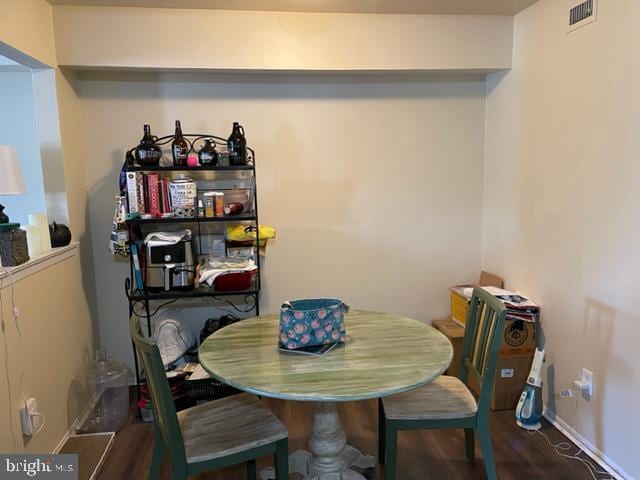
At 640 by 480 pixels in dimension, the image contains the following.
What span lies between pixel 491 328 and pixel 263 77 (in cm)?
209

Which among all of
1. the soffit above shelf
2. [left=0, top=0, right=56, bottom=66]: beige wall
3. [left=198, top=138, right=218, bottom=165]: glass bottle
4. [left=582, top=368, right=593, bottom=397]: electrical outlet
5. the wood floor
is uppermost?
the soffit above shelf

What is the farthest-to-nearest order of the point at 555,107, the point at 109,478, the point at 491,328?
1. the point at 555,107
2. the point at 109,478
3. the point at 491,328

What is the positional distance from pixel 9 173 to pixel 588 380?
2883mm

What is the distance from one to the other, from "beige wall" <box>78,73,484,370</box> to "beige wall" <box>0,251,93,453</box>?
389 mm

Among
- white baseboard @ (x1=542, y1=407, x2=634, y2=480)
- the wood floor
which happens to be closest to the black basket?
the wood floor

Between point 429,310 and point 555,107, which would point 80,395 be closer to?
point 429,310

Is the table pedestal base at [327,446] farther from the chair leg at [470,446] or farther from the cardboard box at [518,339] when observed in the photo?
the cardboard box at [518,339]

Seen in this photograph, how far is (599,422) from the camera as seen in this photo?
2246 mm

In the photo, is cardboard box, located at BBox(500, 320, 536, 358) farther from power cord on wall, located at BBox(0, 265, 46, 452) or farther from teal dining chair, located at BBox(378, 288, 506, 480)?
power cord on wall, located at BBox(0, 265, 46, 452)

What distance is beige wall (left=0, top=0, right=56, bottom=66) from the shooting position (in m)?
2.04

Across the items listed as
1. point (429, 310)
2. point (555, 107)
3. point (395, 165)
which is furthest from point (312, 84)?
point (429, 310)

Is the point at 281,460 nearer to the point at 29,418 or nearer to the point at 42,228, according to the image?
the point at 29,418

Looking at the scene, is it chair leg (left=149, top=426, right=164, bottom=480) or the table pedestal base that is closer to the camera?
chair leg (left=149, top=426, right=164, bottom=480)

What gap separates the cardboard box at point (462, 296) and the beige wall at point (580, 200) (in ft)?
0.41
